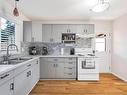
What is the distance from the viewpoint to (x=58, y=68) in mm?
5586

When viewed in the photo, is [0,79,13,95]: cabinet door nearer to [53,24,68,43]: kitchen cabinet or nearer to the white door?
[53,24,68,43]: kitchen cabinet

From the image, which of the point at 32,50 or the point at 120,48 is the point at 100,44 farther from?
the point at 32,50

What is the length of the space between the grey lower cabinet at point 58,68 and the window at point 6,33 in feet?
4.95

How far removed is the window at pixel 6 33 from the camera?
383 cm

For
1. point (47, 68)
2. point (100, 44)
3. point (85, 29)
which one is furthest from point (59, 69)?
point (100, 44)

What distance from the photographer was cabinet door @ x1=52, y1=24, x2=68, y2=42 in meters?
6.10

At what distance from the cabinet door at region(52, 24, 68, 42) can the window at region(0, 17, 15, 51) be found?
186 centimetres

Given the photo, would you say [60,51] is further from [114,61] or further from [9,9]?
[9,9]

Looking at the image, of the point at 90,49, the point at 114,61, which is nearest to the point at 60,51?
the point at 90,49

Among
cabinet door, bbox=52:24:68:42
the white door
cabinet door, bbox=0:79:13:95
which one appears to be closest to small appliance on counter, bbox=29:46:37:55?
cabinet door, bbox=52:24:68:42

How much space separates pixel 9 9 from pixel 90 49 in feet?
11.7

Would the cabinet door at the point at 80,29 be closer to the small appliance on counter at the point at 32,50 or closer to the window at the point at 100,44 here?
the window at the point at 100,44

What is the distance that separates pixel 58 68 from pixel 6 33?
228 cm

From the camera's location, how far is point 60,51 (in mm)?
6332
